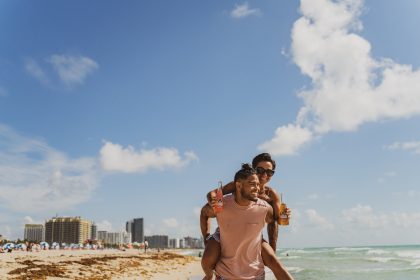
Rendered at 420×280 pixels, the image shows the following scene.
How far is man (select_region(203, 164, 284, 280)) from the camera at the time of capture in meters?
4.81

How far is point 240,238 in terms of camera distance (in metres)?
4.86

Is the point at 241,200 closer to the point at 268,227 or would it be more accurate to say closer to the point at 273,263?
the point at 273,263

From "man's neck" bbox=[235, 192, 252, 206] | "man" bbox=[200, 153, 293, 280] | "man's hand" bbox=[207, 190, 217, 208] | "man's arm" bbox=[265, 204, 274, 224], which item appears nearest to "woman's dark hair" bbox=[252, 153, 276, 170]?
"man" bbox=[200, 153, 293, 280]

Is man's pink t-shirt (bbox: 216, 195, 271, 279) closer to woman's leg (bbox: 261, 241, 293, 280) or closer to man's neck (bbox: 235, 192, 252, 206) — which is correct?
man's neck (bbox: 235, 192, 252, 206)

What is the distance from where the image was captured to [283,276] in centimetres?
505

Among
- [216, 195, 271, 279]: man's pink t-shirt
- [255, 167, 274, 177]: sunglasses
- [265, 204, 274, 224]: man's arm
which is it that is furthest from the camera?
[255, 167, 274, 177]: sunglasses

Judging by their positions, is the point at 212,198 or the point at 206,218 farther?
the point at 206,218

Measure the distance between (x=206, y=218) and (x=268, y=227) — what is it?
3.51 ft

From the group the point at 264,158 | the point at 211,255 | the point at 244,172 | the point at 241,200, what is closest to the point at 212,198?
the point at 241,200

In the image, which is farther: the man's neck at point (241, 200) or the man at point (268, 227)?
the man at point (268, 227)

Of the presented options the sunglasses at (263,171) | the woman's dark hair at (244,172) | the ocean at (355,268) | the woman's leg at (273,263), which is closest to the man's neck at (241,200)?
the woman's dark hair at (244,172)

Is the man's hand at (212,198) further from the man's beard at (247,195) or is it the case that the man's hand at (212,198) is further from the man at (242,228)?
the man's beard at (247,195)

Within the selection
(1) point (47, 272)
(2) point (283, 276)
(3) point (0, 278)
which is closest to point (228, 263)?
(2) point (283, 276)

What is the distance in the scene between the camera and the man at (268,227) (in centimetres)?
496
